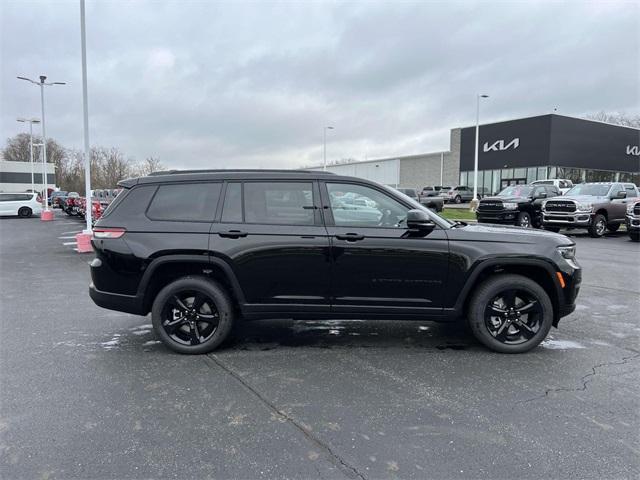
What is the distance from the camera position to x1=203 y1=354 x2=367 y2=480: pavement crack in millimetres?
2732

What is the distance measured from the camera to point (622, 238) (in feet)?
55.3

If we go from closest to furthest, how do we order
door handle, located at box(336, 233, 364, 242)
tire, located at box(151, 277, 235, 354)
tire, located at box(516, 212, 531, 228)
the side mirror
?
the side mirror, door handle, located at box(336, 233, 364, 242), tire, located at box(151, 277, 235, 354), tire, located at box(516, 212, 531, 228)

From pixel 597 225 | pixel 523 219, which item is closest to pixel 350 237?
pixel 597 225

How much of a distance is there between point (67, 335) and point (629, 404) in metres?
5.58

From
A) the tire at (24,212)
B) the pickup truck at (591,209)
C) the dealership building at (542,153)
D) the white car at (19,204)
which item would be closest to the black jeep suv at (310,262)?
the pickup truck at (591,209)

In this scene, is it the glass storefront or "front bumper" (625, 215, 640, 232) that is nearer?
"front bumper" (625, 215, 640, 232)

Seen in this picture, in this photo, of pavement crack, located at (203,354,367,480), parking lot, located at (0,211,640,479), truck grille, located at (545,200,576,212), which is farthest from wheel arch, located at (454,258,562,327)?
truck grille, located at (545,200,576,212)

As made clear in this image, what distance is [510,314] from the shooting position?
4652 mm

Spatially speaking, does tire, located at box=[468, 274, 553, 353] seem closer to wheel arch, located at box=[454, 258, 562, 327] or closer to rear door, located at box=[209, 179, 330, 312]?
wheel arch, located at box=[454, 258, 562, 327]

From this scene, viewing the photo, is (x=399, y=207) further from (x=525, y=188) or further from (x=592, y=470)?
(x=525, y=188)

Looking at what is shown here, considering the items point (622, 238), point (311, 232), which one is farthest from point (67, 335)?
point (622, 238)

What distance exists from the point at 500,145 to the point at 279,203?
44.3m

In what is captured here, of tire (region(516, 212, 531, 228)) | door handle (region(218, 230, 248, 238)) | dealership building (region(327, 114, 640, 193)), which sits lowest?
tire (region(516, 212, 531, 228))

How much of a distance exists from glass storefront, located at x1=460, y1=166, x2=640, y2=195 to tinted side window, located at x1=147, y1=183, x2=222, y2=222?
4174 centimetres
